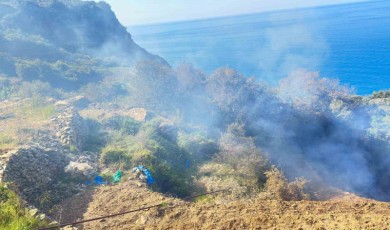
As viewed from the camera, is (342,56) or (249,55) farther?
(249,55)

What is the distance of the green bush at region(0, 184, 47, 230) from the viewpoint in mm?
6469

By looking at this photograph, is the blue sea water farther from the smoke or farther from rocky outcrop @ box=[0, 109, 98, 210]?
rocky outcrop @ box=[0, 109, 98, 210]

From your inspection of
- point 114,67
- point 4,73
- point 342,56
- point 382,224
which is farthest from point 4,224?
point 342,56

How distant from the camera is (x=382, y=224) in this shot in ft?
23.2

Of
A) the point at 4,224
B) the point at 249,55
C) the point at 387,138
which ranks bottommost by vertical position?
the point at 4,224

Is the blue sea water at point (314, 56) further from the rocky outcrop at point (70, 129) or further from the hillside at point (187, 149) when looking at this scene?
the rocky outcrop at point (70, 129)

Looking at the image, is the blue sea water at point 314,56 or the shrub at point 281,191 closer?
the shrub at point 281,191

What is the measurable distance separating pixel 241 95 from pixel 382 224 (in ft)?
45.5

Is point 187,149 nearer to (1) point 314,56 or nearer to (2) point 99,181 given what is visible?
(2) point 99,181

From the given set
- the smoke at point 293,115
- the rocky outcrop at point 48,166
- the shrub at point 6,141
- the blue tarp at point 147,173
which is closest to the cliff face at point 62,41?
the smoke at point 293,115

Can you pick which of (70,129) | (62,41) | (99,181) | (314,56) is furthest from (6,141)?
(314,56)

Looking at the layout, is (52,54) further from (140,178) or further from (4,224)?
(4,224)

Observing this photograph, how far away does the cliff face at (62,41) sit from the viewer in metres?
30.2

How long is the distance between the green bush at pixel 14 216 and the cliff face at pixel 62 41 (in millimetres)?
23565
